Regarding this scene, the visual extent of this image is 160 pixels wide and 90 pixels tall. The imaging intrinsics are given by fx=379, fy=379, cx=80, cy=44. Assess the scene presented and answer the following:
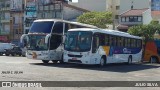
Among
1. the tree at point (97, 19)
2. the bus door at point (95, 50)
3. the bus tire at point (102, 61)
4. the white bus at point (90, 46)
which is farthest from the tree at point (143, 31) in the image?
the bus door at point (95, 50)

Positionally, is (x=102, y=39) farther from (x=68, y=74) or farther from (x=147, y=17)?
(x=147, y=17)

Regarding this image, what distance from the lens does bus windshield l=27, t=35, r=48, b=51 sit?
2862 cm

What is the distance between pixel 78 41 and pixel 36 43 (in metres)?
3.89

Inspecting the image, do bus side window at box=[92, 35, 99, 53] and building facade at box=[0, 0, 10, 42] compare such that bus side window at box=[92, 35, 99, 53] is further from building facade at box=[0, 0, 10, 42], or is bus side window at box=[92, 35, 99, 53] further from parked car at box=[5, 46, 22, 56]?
building facade at box=[0, 0, 10, 42]

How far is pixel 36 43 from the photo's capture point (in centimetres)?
2888

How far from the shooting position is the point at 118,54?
31141mm

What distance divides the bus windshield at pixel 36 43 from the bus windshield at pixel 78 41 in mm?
2247

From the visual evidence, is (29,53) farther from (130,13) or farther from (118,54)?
(130,13)

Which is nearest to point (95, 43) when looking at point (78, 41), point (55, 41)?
point (78, 41)

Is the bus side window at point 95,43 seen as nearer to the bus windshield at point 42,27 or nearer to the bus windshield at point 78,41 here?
the bus windshield at point 78,41

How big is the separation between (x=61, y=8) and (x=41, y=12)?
508cm

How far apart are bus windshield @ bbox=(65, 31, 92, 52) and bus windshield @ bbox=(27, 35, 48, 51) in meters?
2.25

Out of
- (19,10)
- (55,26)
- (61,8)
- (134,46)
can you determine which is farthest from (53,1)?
(55,26)

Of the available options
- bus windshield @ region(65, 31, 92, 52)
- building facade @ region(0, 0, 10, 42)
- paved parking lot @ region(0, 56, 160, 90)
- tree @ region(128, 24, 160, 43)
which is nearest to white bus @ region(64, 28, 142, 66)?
bus windshield @ region(65, 31, 92, 52)
